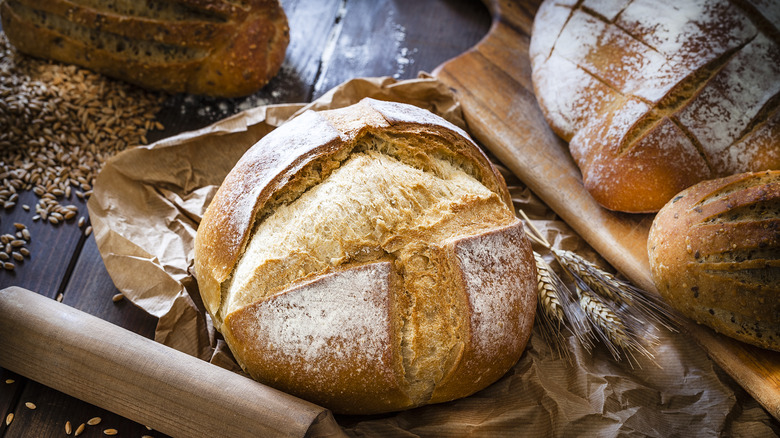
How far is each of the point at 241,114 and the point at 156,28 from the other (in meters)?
0.53

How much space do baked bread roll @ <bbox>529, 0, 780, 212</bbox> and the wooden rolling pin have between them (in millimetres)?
1501

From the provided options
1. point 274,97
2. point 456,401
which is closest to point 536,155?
point 456,401

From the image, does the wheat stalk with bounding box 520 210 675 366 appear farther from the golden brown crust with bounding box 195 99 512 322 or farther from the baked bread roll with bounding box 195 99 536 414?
the golden brown crust with bounding box 195 99 512 322

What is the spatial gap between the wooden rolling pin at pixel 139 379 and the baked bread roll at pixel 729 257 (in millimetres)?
1296

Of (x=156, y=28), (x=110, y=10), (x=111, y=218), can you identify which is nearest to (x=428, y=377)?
(x=111, y=218)

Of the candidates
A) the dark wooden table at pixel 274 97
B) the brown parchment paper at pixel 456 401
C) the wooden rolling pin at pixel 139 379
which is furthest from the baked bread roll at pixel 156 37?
the wooden rolling pin at pixel 139 379

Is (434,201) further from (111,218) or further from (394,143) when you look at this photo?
(111,218)

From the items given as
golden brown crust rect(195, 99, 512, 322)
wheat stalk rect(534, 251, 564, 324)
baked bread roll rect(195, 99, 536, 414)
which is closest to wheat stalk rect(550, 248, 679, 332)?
wheat stalk rect(534, 251, 564, 324)

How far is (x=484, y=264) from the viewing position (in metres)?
1.73

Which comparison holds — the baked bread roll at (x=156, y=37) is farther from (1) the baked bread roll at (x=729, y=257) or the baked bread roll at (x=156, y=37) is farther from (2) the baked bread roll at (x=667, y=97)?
(1) the baked bread roll at (x=729, y=257)

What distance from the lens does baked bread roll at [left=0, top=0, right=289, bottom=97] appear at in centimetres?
243

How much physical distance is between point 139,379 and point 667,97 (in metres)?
2.14

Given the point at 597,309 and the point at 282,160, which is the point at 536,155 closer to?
the point at 597,309

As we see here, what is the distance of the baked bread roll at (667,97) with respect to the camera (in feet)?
6.92
